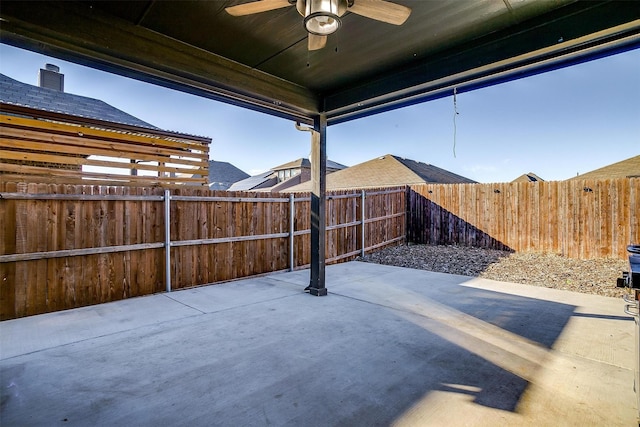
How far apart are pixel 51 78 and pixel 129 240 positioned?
6.64 metres

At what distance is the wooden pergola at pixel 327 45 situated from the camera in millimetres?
2313

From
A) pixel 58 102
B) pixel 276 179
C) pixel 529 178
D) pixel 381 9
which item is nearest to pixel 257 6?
pixel 381 9

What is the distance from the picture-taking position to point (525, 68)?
283 centimetres

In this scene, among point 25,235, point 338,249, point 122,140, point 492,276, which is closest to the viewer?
point 25,235

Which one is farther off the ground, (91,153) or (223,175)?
(223,175)

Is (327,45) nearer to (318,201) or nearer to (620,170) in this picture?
(318,201)

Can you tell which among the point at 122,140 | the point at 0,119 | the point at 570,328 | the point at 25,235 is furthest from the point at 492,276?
the point at 0,119

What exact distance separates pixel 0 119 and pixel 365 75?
231 inches

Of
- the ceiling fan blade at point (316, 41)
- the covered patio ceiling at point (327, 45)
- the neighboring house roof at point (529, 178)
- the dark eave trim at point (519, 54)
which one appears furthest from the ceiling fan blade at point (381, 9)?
the neighboring house roof at point (529, 178)

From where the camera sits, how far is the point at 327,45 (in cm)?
299

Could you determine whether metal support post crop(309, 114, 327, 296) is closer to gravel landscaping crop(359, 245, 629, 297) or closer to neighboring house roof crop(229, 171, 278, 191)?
gravel landscaping crop(359, 245, 629, 297)

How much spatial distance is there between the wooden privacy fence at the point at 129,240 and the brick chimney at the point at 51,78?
6082 mm

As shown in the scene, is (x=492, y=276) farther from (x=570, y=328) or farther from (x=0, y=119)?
(x=0, y=119)

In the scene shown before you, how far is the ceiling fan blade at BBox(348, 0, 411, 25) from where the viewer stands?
2066 millimetres
